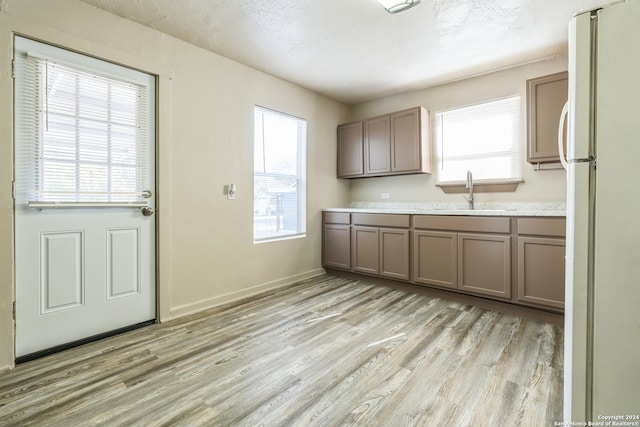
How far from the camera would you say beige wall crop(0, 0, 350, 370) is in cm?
183

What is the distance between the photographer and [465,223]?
115 inches

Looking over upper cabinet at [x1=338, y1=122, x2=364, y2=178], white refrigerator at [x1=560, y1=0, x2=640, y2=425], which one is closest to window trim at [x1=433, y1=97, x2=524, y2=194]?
upper cabinet at [x1=338, y1=122, x2=364, y2=178]

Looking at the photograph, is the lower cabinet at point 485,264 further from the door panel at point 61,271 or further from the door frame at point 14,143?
the door panel at point 61,271

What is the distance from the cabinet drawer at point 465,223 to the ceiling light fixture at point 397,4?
1907 millimetres

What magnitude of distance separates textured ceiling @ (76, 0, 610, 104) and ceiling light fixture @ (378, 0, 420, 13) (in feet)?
0.28

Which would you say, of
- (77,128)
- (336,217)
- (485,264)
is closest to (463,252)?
(485,264)

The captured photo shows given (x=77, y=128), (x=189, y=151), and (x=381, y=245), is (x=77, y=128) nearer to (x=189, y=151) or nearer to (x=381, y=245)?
(x=189, y=151)

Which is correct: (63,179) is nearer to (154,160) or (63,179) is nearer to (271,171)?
(154,160)

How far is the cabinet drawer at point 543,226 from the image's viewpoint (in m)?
2.43

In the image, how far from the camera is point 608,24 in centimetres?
90

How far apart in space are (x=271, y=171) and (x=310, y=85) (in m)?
1.22

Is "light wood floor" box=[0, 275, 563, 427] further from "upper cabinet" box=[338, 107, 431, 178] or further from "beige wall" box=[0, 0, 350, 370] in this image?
"upper cabinet" box=[338, 107, 431, 178]

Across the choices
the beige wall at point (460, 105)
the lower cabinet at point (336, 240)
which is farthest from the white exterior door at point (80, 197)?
the beige wall at point (460, 105)

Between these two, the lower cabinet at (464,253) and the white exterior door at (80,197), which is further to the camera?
the lower cabinet at (464,253)
